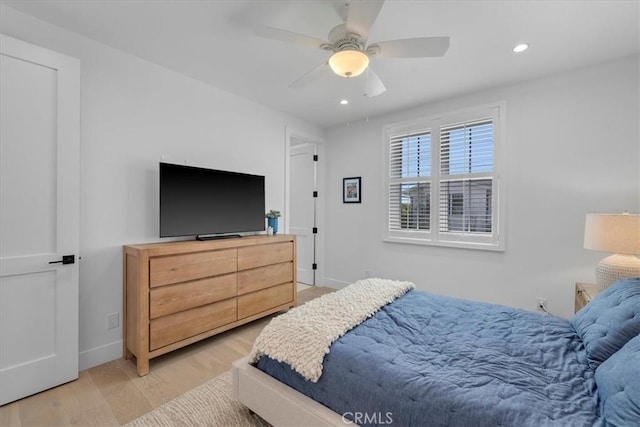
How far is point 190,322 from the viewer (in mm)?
2430

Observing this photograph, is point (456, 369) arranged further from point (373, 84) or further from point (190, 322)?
point (190, 322)

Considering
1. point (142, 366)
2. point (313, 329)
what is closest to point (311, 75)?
point (313, 329)

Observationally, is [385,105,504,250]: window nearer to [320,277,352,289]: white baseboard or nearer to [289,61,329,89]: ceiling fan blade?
[320,277,352,289]: white baseboard

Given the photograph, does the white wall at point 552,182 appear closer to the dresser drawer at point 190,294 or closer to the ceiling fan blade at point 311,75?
the ceiling fan blade at point 311,75

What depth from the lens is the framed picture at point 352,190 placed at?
4.24 metres

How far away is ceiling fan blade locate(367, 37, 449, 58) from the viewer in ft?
5.41

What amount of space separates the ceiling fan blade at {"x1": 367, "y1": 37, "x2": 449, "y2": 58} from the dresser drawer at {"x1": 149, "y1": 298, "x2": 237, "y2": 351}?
8.05ft

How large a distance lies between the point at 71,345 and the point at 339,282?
3220 millimetres

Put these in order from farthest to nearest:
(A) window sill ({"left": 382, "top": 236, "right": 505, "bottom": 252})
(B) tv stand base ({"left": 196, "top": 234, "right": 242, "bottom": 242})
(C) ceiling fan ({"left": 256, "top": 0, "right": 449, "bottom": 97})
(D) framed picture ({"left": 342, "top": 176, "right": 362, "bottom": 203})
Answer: (D) framed picture ({"left": 342, "top": 176, "right": 362, "bottom": 203})
(A) window sill ({"left": 382, "top": 236, "right": 505, "bottom": 252})
(B) tv stand base ({"left": 196, "top": 234, "right": 242, "bottom": 242})
(C) ceiling fan ({"left": 256, "top": 0, "right": 449, "bottom": 97})

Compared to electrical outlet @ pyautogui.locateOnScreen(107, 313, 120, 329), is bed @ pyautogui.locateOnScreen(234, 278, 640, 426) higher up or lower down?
higher up

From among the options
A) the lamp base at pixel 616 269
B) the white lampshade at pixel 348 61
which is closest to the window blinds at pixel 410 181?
the lamp base at pixel 616 269

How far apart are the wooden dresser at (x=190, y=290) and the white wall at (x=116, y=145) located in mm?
171

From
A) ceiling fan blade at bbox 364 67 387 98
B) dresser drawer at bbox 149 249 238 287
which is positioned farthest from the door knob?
ceiling fan blade at bbox 364 67 387 98

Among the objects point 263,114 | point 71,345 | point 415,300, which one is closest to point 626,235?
point 415,300
